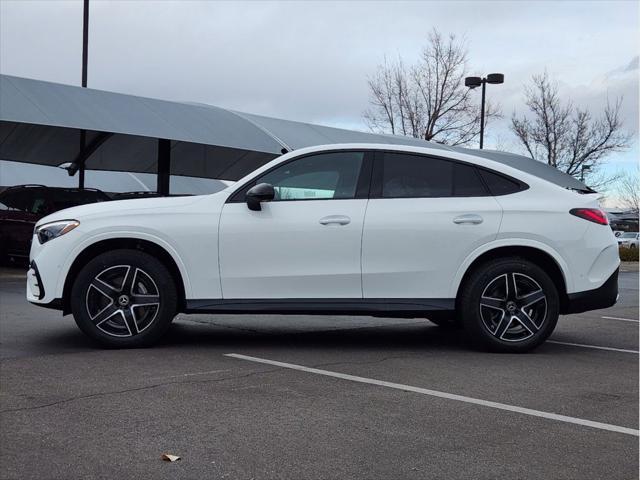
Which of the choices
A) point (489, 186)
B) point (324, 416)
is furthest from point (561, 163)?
point (324, 416)

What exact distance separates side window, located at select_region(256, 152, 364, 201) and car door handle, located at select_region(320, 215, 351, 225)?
21 centimetres

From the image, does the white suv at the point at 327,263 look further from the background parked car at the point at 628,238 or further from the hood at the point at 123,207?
the background parked car at the point at 628,238

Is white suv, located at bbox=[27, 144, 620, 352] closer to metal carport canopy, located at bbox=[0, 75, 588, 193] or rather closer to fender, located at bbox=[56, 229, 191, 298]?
fender, located at bbox=[56, 229, 191, 298]

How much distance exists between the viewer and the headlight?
721cm

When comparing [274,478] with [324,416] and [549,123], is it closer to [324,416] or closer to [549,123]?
[324,416]

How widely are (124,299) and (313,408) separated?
2.66m

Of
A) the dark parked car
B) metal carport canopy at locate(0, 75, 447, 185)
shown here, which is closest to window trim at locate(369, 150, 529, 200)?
metal carport canopy at locate(0, 75, 447, 185)

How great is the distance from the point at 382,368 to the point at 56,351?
8.80ft

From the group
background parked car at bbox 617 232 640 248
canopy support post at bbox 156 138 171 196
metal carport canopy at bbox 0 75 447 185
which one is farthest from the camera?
background parked car at bbox 617 232 640 248

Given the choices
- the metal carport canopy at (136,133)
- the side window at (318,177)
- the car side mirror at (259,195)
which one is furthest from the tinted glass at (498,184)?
the metal carport canopy at (136,133)

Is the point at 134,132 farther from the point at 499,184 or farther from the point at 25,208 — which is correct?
the point at 499,184

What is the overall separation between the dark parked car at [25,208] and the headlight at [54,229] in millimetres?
11016

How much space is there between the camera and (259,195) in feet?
23.2

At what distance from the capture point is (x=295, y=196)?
730 cm
